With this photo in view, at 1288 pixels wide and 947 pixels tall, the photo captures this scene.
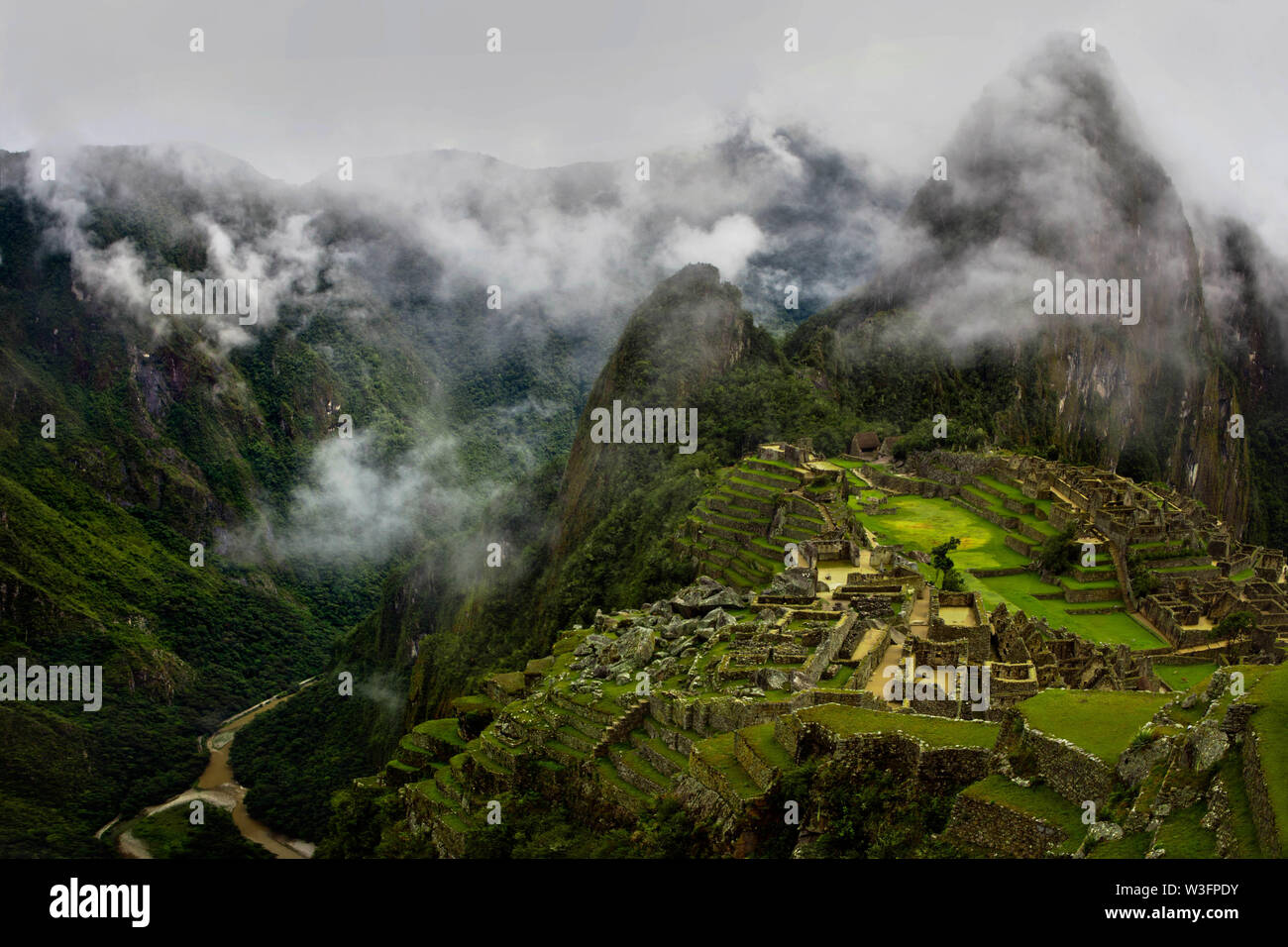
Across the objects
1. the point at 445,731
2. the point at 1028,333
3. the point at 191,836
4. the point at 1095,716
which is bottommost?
the point at 191,836

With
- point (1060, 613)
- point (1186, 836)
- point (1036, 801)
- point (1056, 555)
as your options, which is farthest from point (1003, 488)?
point (1186, 836)

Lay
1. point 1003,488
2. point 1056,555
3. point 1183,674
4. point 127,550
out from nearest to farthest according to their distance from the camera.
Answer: point 1183,674, point 1056,555, point 1003,488, point 127,550

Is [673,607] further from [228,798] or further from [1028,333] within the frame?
[1028,333]

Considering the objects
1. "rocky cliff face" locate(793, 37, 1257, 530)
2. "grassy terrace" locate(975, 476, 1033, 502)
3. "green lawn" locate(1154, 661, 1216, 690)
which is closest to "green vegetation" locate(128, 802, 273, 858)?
"green lawn" locate(1154, 661, 1216, 690)

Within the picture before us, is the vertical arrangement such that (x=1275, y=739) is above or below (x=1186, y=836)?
above

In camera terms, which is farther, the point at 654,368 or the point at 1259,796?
the point at 654,368

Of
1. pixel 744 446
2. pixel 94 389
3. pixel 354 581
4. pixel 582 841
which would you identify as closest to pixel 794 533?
pixel 582 841
